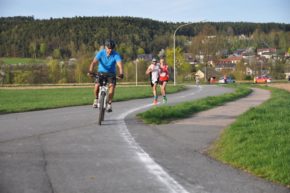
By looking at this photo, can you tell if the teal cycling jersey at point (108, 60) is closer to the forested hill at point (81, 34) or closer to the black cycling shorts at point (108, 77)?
the black cycling shorts at point (108, 77)

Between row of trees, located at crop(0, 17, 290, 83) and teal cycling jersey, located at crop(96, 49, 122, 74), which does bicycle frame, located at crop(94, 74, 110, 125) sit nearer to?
teal cycling jersey, located at crop(96, 49, 122, 74)

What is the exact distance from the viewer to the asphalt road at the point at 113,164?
5746mm

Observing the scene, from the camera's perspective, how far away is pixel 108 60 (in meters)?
13.0

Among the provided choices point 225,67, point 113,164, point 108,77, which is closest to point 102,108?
point 108,77

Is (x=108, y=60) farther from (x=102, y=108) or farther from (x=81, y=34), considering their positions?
(x=81, y=34)

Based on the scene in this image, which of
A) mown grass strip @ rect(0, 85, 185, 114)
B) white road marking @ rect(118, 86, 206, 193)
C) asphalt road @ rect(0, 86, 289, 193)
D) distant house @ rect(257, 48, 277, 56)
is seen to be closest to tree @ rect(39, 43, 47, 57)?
distant house @ rect(257, 48, 277, 56)

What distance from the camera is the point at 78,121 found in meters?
13.4

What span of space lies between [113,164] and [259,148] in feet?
7.62

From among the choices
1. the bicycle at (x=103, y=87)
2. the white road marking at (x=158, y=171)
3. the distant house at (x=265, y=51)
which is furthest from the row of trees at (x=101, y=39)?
the white road marking at (x=158, y=171)

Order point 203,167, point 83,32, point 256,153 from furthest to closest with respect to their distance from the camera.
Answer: point 83,32 → point 256,153 → point 203,167

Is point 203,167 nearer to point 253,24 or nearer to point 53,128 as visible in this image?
point 53,128

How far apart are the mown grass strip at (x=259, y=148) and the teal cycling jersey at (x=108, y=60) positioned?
11.3ft

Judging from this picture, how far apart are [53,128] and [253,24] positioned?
180391 mm

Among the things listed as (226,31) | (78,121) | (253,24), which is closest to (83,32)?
(226,31)
